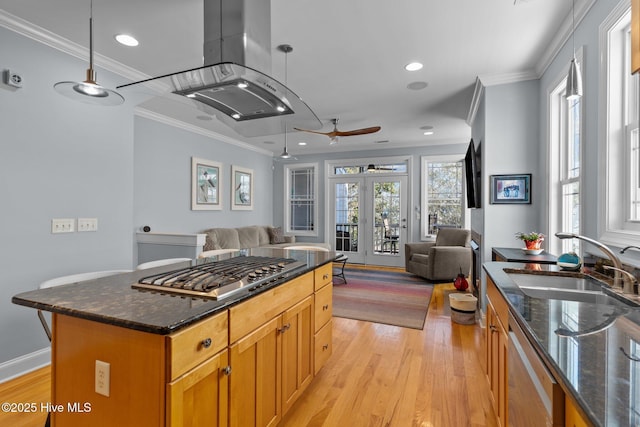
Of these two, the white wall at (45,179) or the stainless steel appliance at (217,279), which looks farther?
the white wall at (45,179)

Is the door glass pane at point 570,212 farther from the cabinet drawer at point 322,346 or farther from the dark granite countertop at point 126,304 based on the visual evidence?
the dark granite countertop at point 126,304

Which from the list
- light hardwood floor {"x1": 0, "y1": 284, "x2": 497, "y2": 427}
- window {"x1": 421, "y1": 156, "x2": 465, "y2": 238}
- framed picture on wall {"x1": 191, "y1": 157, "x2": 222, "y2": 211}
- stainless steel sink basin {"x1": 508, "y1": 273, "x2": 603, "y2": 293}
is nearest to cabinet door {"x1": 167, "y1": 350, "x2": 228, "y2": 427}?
light hardwood floor {"x1": 0, "y1": 284, "x2": 497, "y2": 427}

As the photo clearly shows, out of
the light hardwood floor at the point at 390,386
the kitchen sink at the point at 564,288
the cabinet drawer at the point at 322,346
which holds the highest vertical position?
the kitchen sink at the point at 564,288

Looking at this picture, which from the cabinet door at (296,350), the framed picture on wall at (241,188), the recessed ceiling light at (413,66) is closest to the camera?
the cabinet door at (296,350)

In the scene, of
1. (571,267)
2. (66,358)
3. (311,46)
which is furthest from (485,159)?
(66,358)

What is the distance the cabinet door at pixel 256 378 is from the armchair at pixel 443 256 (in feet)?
13.6

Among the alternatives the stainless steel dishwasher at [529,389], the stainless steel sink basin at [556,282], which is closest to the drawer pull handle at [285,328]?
the stainless steel dishwasher at [529,389]

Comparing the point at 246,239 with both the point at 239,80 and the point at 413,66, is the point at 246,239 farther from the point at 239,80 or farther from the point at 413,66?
the point at 239,80

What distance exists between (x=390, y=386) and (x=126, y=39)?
11.4ft

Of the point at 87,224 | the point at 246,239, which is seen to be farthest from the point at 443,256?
the point at 87,224

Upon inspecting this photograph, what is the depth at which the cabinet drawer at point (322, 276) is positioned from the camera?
214 cm

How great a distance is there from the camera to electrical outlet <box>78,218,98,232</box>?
268 centimetres

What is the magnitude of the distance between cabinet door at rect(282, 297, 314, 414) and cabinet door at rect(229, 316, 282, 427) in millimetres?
72

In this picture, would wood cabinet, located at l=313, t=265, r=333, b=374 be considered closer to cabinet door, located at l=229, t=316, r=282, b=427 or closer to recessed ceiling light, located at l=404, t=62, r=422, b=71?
cabinet door, located at l=229, t=316, r=282, b=427
